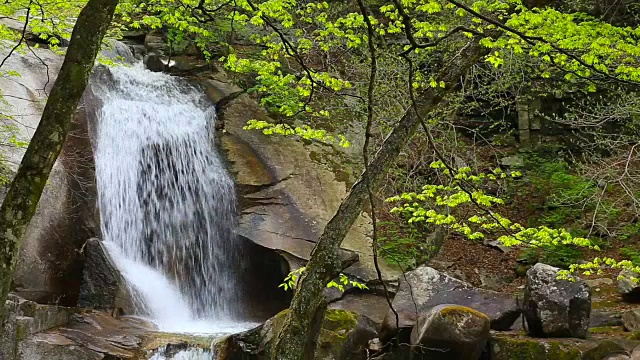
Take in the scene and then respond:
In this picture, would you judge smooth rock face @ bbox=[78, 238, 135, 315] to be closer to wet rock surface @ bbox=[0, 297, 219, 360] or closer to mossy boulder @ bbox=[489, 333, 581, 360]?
wet rock surface @ bbox=[0, 297, 219, 360]

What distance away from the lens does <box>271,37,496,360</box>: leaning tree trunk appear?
4.82 m

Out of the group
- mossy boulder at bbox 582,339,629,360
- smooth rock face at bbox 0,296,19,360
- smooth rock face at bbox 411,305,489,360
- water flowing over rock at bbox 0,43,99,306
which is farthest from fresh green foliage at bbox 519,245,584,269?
smooth rock face at bbox 0,296,19,360

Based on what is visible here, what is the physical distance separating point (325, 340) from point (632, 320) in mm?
3881

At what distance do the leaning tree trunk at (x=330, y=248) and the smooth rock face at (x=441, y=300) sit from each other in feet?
7.26

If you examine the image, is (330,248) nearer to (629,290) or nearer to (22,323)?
(22,323)

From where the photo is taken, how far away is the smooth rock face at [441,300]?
727 cm

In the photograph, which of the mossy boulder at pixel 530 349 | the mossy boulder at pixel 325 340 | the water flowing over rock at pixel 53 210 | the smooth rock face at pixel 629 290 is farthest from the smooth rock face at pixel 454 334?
the water flowing over rock at pixel 53 210

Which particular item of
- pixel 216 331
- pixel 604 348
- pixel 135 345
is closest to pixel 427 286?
pixel 604 348

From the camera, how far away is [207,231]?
1034 centimetres

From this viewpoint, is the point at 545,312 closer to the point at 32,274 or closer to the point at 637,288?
the point at 637,288

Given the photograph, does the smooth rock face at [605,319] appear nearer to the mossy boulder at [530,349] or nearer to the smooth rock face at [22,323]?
the mossy boulder at [530,349]

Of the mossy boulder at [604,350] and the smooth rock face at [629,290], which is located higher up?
the smooth rock face at [629,290]

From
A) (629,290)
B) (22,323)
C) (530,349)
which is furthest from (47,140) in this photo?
(629,290)

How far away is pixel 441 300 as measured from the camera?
7770mm
